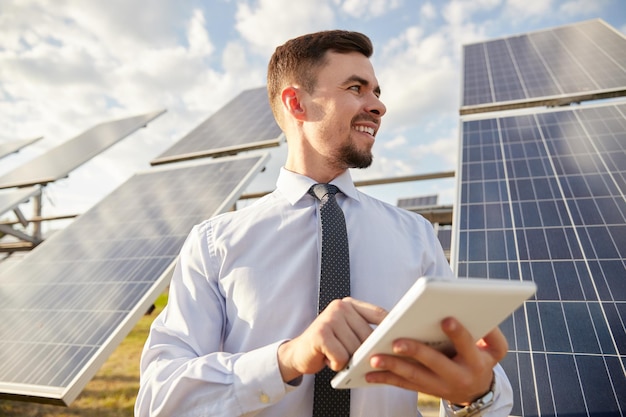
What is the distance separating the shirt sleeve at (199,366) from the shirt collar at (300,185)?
570 millimetres

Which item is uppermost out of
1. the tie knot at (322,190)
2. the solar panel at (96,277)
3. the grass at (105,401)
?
the tie knot at (322,190)

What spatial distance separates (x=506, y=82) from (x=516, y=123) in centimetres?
228

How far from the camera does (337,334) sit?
Answer: 3.68 feet

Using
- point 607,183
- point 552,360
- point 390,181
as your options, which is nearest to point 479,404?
point 552,360

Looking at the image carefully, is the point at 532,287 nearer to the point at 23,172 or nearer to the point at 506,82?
the point at 506,82

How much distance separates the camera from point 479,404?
4.35ft

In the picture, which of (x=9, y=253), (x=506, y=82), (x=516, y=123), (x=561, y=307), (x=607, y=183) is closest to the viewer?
(x=561, y=307)

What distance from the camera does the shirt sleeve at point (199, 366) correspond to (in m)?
1.39

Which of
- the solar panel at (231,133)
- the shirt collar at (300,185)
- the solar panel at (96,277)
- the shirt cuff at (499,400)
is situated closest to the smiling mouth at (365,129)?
the shirt collar at (300,185)

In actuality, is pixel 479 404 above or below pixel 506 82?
above

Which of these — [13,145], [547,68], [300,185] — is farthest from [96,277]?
[13,145]

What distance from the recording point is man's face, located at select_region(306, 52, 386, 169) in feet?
6.70

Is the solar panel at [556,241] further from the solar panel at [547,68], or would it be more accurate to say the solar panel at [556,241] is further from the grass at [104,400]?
the grass at [104,400]

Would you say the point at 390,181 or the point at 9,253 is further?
the point at 9,253
